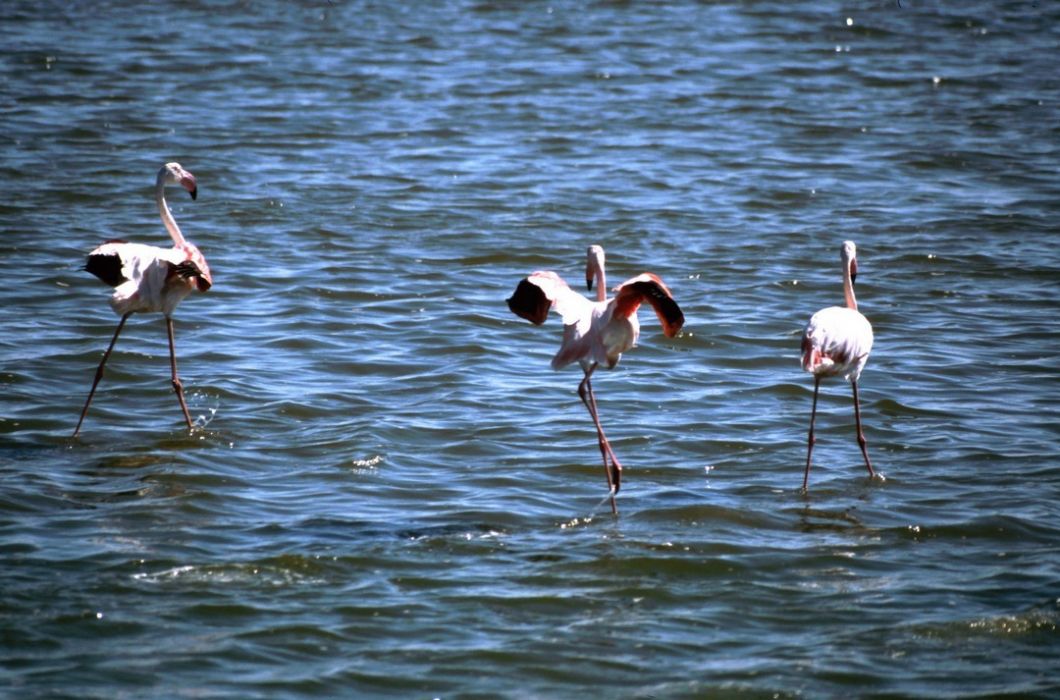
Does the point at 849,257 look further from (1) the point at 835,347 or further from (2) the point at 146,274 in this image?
(2) the point at 146,274

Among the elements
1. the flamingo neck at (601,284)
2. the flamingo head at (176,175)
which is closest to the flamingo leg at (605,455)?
the flamingo neck at (601,284)

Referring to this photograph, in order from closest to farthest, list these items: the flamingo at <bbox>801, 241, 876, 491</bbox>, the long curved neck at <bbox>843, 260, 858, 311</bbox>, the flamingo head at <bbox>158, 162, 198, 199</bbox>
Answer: the flamingo at <bbox>801, 241, 876, 491</bbox>
the long curved neck at <bbox>843, 260, 858, 311</bbox>
the flamingo head at <bbox>158, 162, 198, 199</bbox>

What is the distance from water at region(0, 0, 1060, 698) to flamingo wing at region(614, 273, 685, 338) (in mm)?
1175

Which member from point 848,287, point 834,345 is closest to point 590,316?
point 834,345

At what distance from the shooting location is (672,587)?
7324 mm

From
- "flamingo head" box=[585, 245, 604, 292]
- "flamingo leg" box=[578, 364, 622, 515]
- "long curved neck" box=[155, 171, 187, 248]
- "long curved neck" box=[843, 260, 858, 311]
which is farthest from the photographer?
"long curved neck" box=[155, 171, 187, 248]

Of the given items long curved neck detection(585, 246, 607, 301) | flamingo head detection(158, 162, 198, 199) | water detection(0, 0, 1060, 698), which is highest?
flamingo head detection(158, 162, 198, 199)

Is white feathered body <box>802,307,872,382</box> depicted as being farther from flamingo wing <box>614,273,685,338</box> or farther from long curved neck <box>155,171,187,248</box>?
long curved neck <box>155,171,187,248</box>

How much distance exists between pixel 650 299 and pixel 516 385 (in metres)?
3.16

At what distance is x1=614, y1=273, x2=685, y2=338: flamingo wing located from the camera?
759 cm

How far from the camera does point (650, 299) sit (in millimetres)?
7742

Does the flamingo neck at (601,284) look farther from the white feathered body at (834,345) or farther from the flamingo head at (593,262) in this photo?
the white feathered body at (834,345)

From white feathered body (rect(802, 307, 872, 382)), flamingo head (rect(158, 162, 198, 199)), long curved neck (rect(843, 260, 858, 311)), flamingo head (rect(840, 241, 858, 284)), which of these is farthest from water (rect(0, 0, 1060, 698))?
flamingo head (rect(158, 162, 198, 199))

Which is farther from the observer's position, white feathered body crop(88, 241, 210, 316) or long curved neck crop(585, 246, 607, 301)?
white feathered body crop(88, 241, 210, 316)
